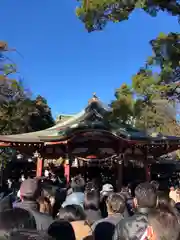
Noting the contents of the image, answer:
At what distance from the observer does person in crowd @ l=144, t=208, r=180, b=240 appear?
2602 millimetres

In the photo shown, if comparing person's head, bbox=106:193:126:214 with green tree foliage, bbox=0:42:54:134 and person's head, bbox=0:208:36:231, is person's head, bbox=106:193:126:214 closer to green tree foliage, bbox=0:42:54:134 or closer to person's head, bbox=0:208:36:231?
person's head, bbox=0:208:36:231

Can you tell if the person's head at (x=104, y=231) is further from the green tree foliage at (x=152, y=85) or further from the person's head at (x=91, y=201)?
the green tree foliage at (x=152, y=85)

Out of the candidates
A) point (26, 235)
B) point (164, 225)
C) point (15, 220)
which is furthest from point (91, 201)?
point (26, 235)

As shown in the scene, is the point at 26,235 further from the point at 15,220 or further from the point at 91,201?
the point at 91,201

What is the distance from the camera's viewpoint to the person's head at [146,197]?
331 cm

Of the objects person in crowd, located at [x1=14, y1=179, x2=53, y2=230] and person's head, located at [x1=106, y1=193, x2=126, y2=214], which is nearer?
person in crowd, located at [x1=14, y1=179, x2=53, y2=230]

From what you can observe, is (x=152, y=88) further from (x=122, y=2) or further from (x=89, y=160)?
(x=89, y=160)

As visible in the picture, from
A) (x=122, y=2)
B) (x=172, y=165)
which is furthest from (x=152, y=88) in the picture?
(x=172, y=165)

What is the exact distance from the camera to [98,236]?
130 inches

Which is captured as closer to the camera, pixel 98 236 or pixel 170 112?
pixel 98 236

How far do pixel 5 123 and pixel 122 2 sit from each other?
61.6 feet

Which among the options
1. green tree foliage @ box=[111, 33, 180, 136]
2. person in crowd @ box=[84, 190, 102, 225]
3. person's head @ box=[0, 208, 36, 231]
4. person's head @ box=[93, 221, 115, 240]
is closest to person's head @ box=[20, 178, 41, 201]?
person's head @ box=[93, 221, 115, 240]

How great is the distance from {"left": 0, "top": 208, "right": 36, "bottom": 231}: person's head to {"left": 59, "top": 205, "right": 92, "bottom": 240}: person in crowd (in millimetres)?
837

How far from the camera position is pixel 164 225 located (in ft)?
8.75
